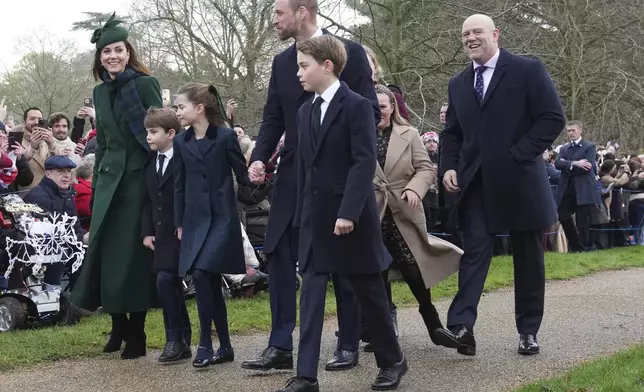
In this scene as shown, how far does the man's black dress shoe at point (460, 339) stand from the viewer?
6.12 m

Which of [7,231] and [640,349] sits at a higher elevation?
[7,231]

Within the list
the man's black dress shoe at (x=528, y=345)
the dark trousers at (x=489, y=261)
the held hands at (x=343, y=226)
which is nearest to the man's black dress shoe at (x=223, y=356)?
the dark trousers at (x=489, y=261)

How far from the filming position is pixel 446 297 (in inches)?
377

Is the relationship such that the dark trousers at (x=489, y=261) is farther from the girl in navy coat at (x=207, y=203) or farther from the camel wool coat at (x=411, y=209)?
the girl in navy coat at (x=207, y=203)

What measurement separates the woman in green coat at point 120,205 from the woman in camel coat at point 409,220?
157cm

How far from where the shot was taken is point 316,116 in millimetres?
5207

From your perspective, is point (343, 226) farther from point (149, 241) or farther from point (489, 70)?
point (489, 70)

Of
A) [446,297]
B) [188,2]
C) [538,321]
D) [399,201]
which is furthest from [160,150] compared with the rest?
[188,2]

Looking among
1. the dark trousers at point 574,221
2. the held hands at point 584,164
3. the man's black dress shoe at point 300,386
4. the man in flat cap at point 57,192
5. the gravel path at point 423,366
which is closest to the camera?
the man's black dress shoe at point 300,386

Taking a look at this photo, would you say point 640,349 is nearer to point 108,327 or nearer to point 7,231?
point 108,327

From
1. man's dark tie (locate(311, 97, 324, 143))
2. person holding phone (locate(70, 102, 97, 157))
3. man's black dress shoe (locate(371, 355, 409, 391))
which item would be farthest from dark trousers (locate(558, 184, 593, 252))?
man's dark tie (locate(311, 97, 324, 143))

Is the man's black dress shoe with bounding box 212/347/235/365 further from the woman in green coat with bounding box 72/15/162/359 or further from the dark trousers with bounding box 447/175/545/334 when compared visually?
the dark trousers with bounding box 447/175/545/334

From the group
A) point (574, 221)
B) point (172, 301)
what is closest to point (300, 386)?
point (172, 301)

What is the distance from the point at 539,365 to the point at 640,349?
617 millimetres
